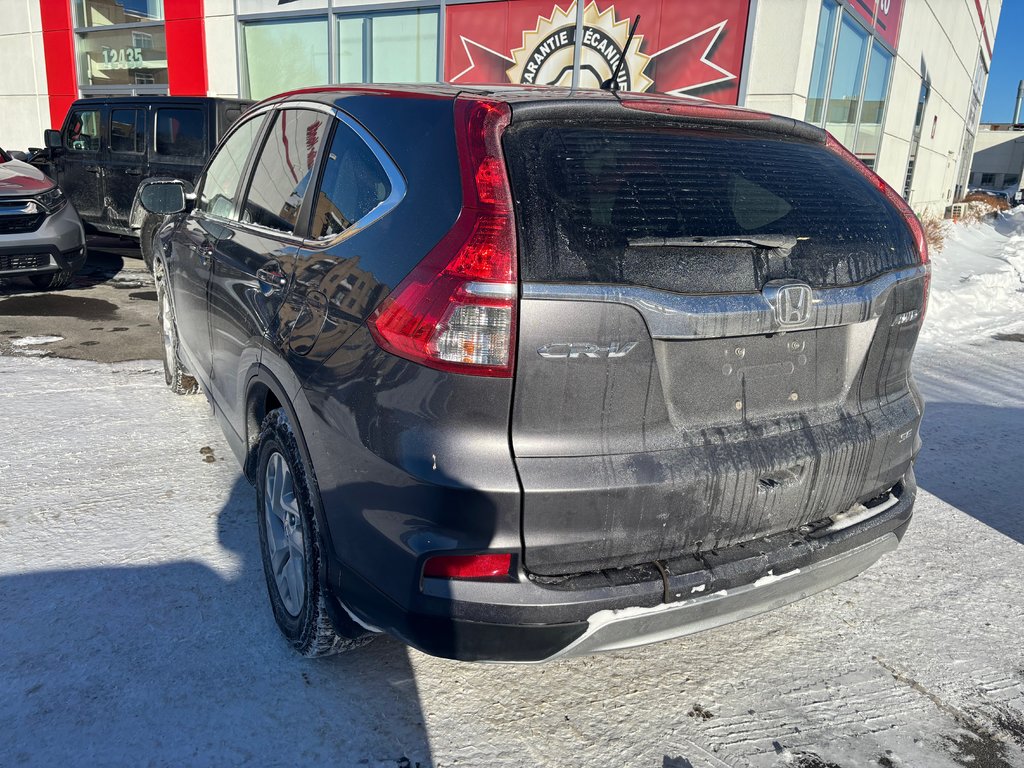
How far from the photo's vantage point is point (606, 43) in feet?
35.4

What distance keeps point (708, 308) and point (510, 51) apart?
1063cm

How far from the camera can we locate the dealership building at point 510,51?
9781mm

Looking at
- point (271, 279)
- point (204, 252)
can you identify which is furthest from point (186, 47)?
point (271, 279)

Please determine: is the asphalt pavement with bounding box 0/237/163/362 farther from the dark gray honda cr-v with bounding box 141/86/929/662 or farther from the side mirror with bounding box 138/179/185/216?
the dark gray honda cr-v with bounding box 141/86/929/662

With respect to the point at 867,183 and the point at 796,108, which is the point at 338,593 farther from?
the point at 796,108

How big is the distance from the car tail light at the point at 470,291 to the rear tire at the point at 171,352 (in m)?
3.31

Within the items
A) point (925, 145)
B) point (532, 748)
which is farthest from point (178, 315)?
point (925, 145)

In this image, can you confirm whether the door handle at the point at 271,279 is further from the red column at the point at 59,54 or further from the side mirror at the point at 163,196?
the red column at the point at 59,54

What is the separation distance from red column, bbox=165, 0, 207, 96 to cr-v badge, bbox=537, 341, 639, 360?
15093 millimetres

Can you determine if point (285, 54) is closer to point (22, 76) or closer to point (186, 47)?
point (186, 47)

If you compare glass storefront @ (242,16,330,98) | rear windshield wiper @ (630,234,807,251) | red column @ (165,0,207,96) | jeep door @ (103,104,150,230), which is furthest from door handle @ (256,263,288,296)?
red column @ (165,0,207,96)

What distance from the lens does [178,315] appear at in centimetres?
412

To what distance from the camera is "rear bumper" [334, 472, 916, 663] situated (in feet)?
6.07

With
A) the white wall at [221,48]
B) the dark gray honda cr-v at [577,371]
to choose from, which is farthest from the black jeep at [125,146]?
the dark gray honda cr-v at [577,371]
